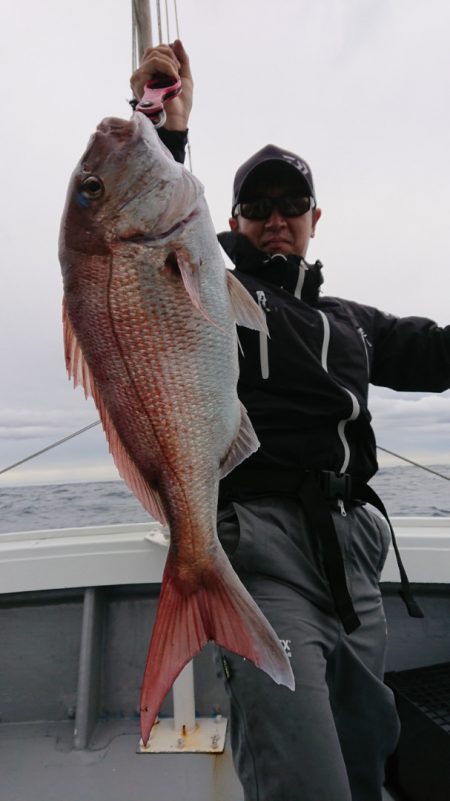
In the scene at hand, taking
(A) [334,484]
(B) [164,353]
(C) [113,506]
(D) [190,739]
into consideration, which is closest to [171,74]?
(B) [164,353]

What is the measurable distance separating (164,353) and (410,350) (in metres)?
1.40

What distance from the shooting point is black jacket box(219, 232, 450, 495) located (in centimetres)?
178

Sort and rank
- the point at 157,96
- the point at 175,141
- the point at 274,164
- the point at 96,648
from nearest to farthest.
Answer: the point at 157,96 < the point at 175,141 < the point at 274,164 < the point at 96,648

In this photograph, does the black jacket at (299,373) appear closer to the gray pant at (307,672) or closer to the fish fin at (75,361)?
the gray pant at (307,672)

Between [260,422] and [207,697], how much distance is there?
197cm

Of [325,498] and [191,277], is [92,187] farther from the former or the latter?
[325,498]

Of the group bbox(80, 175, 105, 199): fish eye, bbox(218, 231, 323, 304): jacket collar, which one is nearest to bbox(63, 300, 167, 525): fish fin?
bbox(80, 175, 105, 199): fish eye

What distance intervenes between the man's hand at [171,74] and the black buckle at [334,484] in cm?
118

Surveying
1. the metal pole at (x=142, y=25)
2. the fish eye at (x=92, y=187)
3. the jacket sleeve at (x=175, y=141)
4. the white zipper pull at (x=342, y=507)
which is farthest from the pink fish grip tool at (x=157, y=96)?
the white zipper pull at (x=342, y=507)

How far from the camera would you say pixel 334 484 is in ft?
5.72

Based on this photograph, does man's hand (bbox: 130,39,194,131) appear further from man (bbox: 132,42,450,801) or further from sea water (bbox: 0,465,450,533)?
sea water (bbox: 0,465,450,533)

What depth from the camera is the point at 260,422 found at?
179cm

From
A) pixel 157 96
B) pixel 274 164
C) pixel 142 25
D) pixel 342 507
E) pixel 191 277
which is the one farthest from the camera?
pixel 142 25

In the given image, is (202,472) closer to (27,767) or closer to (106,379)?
(106,379)
